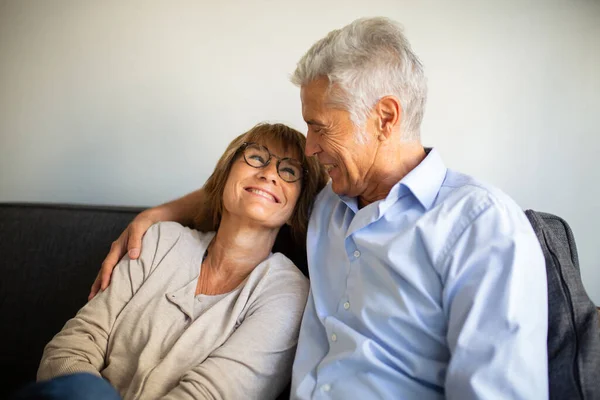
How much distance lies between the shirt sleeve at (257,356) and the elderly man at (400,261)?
2.3 inches

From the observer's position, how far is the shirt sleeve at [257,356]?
110cm

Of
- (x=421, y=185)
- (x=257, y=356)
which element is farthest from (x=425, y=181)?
(x=257, y=356)

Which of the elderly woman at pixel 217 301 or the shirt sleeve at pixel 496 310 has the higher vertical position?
the shirt sleeve at pixel 496 310

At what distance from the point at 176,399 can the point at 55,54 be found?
1686mm

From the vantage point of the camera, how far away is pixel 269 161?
1449 mm

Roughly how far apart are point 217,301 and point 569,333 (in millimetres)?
905

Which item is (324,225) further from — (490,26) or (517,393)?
(490,26)

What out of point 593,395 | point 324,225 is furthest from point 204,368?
point 593,395

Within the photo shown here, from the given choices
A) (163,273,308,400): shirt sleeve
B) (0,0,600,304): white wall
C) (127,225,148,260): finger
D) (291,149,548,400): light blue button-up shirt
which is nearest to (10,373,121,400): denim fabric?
(163,273,308,400): shirt sleeve

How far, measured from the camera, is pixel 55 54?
2.04 metres

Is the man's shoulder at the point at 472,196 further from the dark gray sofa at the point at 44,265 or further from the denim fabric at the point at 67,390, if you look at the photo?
the denim fabric at the point at 67,390

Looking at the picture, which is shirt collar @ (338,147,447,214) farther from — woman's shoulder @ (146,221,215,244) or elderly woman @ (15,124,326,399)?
woman's shoulder @ (146,221,215,244)

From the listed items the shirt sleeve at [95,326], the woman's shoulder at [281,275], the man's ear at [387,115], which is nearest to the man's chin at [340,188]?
the man's ear at [387,115]

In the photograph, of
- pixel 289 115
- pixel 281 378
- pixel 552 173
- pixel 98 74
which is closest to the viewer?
pixel 281 378
